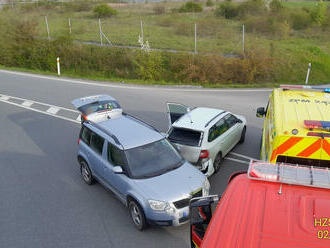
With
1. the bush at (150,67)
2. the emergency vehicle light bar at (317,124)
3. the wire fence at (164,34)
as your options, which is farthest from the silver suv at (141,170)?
the wire fence at (164,34)

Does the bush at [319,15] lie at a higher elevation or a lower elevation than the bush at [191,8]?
lower

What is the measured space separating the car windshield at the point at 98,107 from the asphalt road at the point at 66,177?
1.42 m

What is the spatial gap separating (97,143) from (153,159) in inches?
60.1

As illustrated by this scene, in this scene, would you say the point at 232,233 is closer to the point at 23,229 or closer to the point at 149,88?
the point at 23,229

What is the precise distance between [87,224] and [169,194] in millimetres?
1903

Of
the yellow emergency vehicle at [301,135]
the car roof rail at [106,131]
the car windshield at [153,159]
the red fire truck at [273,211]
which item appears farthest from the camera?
the car roof rail at [106,131]

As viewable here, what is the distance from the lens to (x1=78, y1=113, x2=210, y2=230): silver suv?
6.42 m

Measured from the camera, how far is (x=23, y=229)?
693 centimetres

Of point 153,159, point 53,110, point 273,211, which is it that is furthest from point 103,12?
point 273,211

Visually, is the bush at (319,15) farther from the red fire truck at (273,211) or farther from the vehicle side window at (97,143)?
the red fire truck at (273,211)

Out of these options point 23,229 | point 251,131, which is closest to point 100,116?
point 23,229

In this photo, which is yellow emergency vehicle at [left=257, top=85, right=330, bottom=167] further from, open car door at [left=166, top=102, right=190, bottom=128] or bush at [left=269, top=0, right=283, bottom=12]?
bush at [left=269, top=0, right=283, bottom=12]

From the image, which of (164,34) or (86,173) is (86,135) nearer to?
(86,173)

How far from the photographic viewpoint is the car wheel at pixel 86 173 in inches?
328
